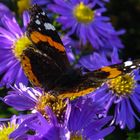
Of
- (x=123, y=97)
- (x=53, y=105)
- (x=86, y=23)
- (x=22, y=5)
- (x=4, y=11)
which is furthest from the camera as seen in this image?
(x=86, y=23)

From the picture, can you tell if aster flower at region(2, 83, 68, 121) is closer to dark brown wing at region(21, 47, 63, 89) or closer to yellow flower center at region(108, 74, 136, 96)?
Answer: dark brown wing at region(21, 47, 63, 89)

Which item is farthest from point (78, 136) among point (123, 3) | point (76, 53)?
point (123, 3)

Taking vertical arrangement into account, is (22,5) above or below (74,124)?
above

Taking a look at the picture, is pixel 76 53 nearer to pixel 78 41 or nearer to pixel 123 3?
pixel 78 41

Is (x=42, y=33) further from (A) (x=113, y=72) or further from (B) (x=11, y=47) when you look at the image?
(B) (x=11, y=47)

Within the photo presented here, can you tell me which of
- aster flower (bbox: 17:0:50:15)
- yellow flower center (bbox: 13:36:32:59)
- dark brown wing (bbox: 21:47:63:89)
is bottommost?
dark brown wing (bbox: 21:47:63:89)

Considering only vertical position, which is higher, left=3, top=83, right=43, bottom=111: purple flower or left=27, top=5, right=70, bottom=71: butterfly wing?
left=27, top=5, right=70, bottom=71: butterfly wing

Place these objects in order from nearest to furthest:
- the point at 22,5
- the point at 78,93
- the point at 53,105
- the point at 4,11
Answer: the point at 78,93
the point at 53,105
the point at 4,11
the point at 22,5

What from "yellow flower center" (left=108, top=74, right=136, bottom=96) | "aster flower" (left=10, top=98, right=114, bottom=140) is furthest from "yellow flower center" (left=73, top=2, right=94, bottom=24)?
"aster flower" (left=10, top=98, right=114, bottom=140)

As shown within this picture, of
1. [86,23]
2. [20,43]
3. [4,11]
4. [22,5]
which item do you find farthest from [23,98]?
[86,23]
